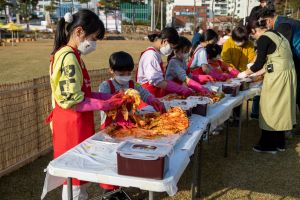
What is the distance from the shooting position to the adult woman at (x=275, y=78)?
14.7ft

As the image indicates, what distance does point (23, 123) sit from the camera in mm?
4340

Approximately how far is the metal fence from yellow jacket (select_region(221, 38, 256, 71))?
3363 millimetres

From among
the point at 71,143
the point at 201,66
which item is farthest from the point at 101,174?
the point at 201,66

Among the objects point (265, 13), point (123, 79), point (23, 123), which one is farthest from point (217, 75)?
point (23, 123)

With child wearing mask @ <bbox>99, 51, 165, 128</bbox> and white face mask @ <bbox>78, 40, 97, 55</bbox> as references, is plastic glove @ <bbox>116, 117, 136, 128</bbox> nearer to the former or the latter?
child wearing mask @ <bbox>99, 51, 165, 128</bbox>

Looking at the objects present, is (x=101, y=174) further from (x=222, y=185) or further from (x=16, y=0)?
(x=16, y=0)

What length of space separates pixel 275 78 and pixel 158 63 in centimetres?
180

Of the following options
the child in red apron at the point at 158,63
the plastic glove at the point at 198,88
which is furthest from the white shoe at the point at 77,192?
the plastic glove at the point at 198,88

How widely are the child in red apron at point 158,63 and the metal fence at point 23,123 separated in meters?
1.52

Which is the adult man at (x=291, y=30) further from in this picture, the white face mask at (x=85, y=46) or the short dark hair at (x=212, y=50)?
the white face mask at (x=85, y=46)

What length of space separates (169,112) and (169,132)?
0.32 metres

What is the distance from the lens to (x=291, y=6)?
1812 inches

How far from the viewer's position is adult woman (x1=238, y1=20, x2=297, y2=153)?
448 cm

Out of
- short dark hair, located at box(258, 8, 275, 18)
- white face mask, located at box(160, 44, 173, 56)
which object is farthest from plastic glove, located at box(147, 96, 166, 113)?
short dark hair, located at box(258, 8, 275, 18)
